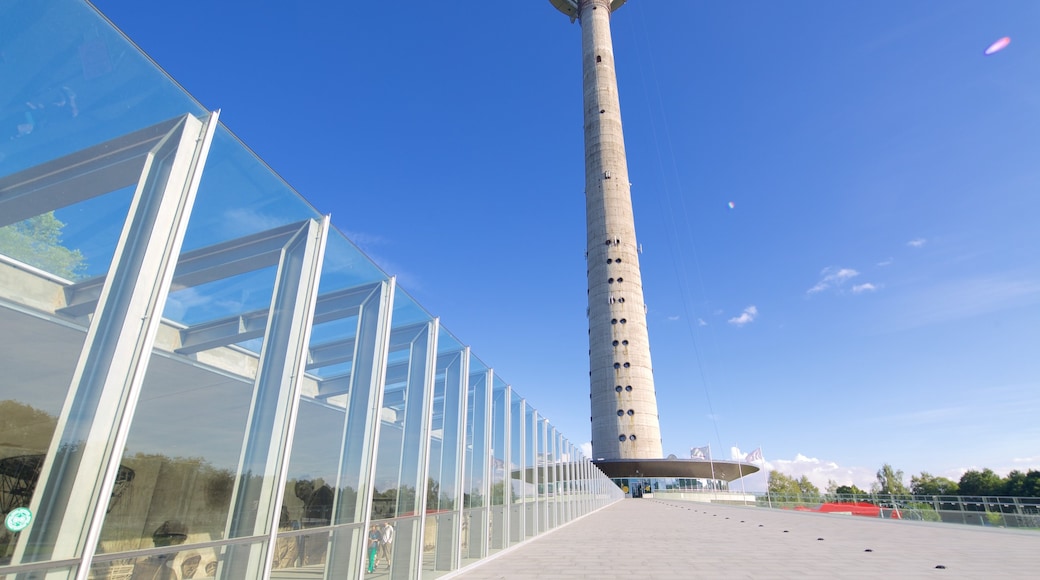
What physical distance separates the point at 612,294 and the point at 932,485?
76.5 meters

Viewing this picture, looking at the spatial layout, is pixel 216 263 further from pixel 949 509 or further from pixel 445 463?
pixel 949 509

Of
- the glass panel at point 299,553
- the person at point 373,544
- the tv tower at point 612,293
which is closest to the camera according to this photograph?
the glass panel at point 299,553

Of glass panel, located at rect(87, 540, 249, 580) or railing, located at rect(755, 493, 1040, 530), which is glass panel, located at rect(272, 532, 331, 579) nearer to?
glass panel, located at rect(87, 540, 249, 580)

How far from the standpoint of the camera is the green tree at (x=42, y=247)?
2.57 metres

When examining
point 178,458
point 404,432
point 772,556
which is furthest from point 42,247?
point 772,556

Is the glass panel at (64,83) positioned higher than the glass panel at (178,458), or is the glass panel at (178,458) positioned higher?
the glass panel at (64,83)

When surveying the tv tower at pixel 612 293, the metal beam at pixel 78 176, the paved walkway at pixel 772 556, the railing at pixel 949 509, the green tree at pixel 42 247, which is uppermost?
the tv tower at pixel 612 293

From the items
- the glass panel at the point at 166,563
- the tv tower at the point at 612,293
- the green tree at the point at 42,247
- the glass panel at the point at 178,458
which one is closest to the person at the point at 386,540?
the glass panel at the point at 166,563

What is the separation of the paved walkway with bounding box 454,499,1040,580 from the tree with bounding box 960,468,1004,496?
70.7m

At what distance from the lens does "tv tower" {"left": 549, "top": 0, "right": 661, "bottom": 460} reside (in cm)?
5381

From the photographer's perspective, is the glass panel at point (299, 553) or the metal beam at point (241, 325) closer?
the metal beam at point (241, 325)

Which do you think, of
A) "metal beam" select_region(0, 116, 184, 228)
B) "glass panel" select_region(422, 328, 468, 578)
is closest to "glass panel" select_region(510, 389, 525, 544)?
"glass panel" select_region(422, 328, 468, 578)

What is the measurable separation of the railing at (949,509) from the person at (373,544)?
19921 mm

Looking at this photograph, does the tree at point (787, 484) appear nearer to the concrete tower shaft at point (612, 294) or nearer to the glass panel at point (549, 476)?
the concrete tower shaft at point (612, 294)
